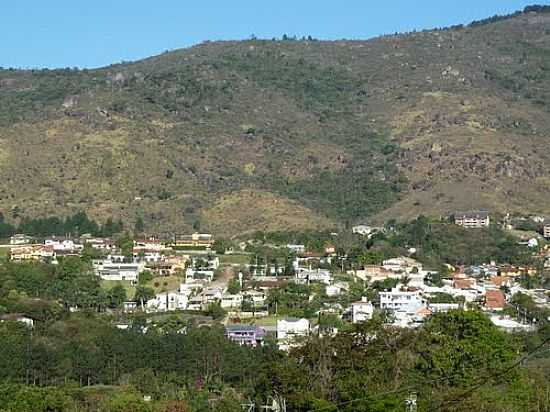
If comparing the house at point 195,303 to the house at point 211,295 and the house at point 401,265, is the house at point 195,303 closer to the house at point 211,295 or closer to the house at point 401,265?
the house at point 211,295

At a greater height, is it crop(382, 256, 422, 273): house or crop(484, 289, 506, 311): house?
crop(382, 256, 422, 273): house

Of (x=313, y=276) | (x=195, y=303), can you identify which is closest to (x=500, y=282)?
(x=313, y=276)

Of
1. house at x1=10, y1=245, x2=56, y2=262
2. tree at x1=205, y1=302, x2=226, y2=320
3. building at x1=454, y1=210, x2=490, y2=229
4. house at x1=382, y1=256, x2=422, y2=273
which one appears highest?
building at x1=454, y1=210, x2=490, y2=229

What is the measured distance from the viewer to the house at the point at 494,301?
5426 cm

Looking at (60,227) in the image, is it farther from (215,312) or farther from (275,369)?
(275,369)

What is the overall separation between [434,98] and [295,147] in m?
13.0

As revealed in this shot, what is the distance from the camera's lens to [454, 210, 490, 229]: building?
69.1 meters

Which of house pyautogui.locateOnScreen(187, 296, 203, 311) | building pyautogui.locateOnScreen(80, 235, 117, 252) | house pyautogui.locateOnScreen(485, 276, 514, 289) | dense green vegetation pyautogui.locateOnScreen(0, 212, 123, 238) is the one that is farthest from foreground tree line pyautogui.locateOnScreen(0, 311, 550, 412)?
dense green vegetation pyautogui.locateOnScreen(0, 212, 123, 238)

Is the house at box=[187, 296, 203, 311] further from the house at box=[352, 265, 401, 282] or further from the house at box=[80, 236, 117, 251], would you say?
the house at box=[80, 236, 117, 251]

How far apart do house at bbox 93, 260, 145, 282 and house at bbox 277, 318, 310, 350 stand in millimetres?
12083

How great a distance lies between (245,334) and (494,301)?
13.2m

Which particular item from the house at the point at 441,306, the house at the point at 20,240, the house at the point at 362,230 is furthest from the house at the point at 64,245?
the house at the point at 441,306

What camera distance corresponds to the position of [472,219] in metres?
69.4

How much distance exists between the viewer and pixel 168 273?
197 ft
